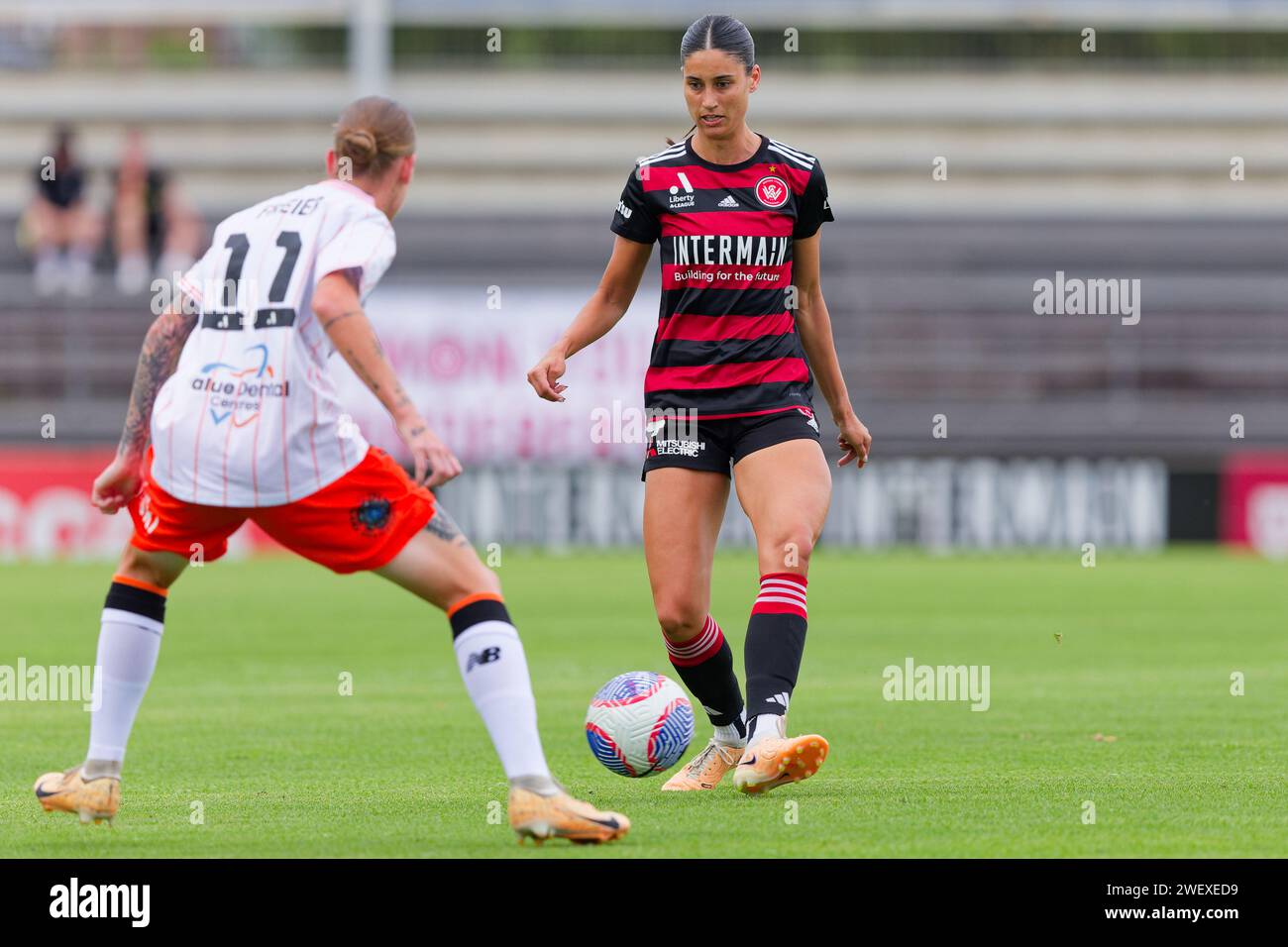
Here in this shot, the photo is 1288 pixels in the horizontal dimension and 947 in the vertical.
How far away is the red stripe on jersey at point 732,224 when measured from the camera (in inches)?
305

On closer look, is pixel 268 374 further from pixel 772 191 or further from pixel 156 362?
pixel 772 191

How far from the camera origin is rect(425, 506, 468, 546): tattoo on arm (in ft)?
20.9

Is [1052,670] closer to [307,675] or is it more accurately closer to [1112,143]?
[307,675]

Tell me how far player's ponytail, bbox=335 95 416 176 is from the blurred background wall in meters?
17.7

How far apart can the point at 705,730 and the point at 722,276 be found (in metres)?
3.08

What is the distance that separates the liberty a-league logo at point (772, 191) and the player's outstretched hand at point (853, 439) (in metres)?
0.89

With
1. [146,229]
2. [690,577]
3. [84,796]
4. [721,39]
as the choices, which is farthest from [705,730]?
[146,229]

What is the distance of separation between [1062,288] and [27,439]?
43.3 feet

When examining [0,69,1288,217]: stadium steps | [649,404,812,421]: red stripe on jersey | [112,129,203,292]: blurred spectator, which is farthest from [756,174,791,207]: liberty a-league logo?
[0,69,1288,217]: stadium steps

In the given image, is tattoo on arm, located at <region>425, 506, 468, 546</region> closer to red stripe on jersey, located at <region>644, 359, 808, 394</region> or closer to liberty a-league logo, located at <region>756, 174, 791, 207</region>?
red stripe on jersey, located at <region>644, 359, 808, 394</region>

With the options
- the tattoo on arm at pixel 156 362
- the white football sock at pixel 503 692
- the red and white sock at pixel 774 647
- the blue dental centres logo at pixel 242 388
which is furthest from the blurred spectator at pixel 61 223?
the white football sock at pixel 503 692

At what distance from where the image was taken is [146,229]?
27297mm
